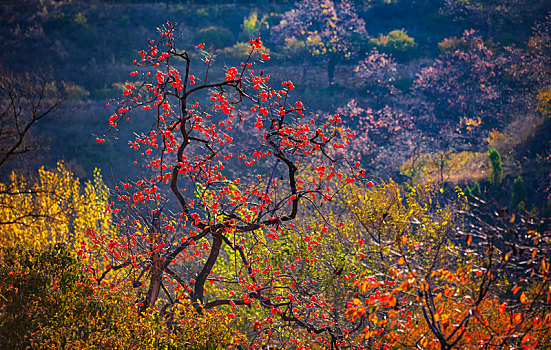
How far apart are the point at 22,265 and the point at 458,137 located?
102 ft

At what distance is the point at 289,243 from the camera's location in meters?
12.5

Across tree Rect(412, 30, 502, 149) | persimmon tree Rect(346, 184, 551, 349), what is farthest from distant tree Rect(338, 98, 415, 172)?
persimmon tree Rect(346, 184, 551, 349)

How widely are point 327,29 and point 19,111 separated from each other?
28864 mm

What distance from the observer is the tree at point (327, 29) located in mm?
Result: 39531

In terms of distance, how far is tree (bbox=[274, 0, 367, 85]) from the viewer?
1556 inches

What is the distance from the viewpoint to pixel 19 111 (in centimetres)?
1617

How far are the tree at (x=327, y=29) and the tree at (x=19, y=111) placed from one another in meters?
19.3

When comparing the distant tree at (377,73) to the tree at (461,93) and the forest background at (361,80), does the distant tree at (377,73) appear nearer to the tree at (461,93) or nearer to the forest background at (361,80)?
the forest background at (361,80)

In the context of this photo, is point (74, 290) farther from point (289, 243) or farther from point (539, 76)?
point (539, 76)

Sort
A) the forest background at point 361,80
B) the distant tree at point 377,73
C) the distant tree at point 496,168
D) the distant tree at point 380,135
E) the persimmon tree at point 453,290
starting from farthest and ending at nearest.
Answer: the distant tree at point 377,73
the distant tree at point 380,135
the forest background at point 361,80
the distant tree at point 496,168
the persimmon tree at point 453,290

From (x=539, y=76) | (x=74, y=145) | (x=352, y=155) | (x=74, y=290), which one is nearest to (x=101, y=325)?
(x=74, y=290)

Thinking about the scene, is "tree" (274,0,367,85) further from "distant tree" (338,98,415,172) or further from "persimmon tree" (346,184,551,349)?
"persimmon tree" (346,184,551,349)

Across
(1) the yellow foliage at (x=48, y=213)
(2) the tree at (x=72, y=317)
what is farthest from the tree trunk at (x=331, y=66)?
(2) the tree at (x=72, y=317)

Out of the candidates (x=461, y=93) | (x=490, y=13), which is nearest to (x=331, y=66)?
(x=461, y=93)
